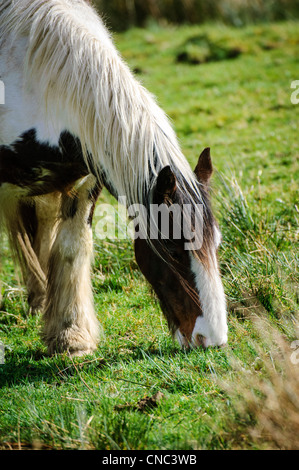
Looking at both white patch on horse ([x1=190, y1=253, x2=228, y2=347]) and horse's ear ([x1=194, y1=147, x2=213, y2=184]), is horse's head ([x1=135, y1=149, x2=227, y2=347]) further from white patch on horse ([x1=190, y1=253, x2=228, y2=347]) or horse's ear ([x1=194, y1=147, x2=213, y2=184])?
horse's ear ([x1=194, y1=147, x2=213, y2=184])

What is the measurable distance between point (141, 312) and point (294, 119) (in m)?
4.60

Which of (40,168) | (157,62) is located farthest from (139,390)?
(157,62)

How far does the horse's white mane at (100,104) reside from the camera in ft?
10.2

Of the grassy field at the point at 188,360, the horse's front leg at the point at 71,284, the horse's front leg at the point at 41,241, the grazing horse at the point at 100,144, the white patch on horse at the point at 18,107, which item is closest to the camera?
the grassy field at the point at 188,360

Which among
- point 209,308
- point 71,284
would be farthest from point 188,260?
point 71,284

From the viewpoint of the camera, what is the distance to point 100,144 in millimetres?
3162

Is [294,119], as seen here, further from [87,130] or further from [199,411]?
[199,411]

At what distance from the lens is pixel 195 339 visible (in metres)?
3.10

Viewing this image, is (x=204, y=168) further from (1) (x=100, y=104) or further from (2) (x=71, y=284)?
(2) (x=71, y=284)

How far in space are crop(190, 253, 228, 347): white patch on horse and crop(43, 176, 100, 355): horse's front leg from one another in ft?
3.47

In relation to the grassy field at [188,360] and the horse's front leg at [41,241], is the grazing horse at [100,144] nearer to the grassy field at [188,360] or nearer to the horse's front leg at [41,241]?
the grassy field at [188,360]

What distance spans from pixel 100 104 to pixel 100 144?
9.0 inches

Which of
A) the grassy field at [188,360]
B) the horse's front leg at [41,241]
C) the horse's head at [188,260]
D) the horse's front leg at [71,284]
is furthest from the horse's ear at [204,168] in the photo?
the horse's front leg at [41,241]

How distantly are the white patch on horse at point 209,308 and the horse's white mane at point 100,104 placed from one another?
453mm
